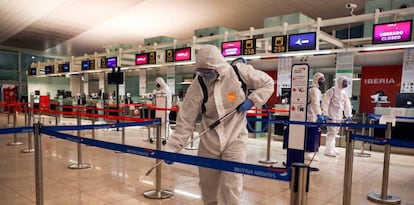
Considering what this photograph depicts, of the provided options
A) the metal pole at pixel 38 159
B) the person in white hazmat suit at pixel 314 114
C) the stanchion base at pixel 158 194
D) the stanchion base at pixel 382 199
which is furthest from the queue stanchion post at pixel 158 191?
the person in white hazmat suit at pixel 314 114

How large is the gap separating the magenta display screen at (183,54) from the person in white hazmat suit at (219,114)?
21.2ft

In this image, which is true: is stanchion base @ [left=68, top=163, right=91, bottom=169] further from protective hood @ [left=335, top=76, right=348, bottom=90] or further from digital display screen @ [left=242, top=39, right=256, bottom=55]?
protective hood @ [left=335, top=76, right=348, bottom=90]

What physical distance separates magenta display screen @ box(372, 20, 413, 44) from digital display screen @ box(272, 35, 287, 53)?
1834 mm

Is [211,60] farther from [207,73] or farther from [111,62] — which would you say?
[111,62]

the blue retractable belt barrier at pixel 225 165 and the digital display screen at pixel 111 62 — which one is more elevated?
the digital display screen at pixel 111 62

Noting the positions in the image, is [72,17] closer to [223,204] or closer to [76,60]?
[76,60]

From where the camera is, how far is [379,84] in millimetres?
9266

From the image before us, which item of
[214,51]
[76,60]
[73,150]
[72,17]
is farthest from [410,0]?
[76,60]

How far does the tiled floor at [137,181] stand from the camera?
3346mm

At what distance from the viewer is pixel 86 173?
A: 439 centimetres

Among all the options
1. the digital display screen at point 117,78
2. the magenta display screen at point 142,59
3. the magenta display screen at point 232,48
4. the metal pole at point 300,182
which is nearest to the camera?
the metal pole at point 300,182

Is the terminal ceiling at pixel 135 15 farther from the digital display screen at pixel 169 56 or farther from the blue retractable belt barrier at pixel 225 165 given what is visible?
the blue retractable belt barrier at pixel 225 165

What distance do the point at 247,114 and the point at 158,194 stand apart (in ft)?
11.2

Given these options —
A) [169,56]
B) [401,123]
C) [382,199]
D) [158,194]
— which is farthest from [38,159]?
[401,123]
